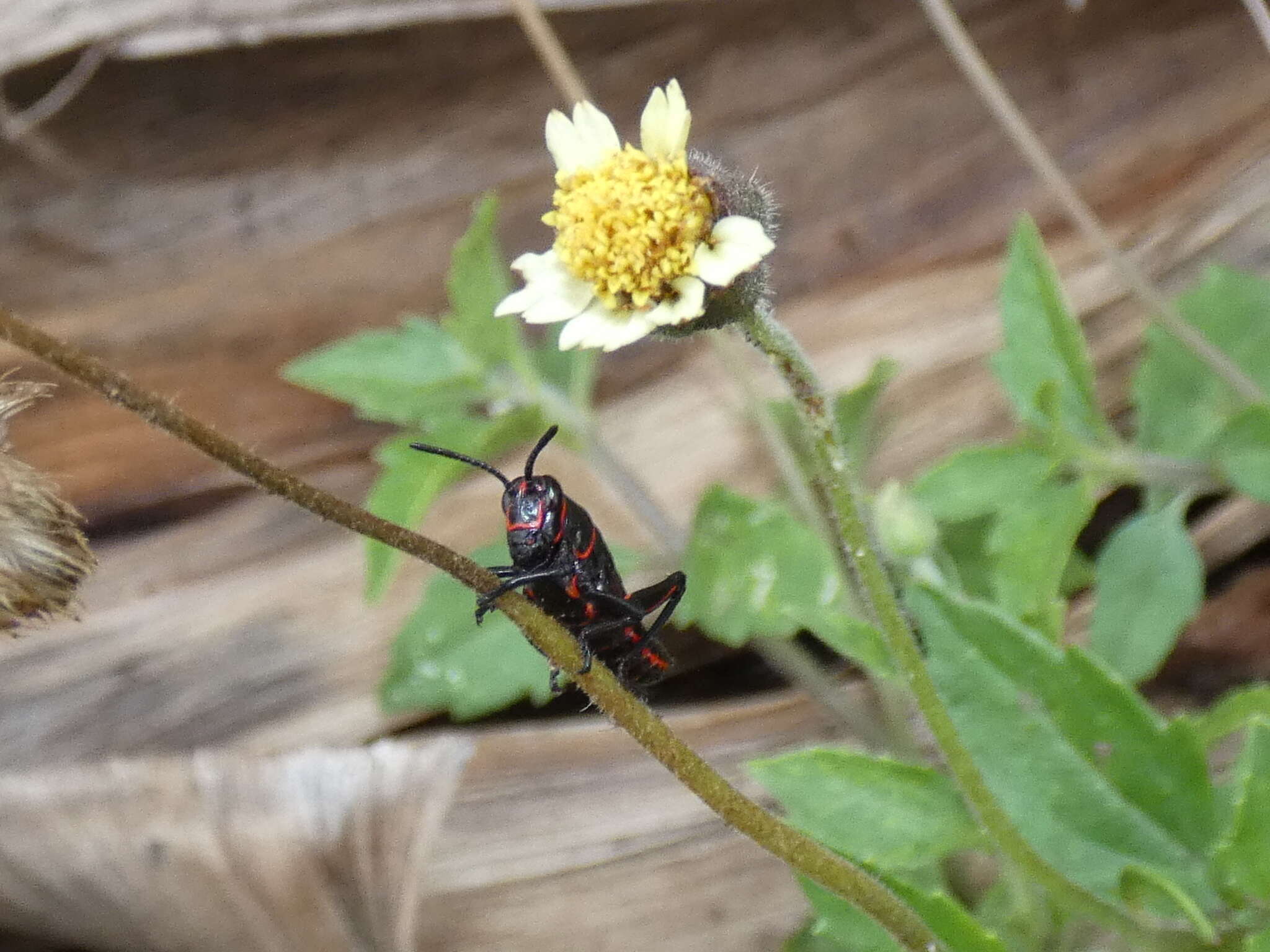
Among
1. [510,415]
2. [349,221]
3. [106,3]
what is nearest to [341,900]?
[510,415]

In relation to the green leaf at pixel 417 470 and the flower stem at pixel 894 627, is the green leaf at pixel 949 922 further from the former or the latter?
the green leaf at pixel 417 470

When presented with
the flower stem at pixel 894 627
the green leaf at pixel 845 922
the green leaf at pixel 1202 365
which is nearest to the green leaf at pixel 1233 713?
the flower stem at pixel 894 627

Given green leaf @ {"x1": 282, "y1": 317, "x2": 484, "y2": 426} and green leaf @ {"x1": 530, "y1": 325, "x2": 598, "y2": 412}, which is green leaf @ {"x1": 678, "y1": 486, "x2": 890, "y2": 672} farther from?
green leaf @ {"x1": 282, "y1": 317, "x2": 484, "y2": 426}

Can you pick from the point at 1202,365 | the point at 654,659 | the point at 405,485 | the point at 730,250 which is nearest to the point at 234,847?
the point at 405,485

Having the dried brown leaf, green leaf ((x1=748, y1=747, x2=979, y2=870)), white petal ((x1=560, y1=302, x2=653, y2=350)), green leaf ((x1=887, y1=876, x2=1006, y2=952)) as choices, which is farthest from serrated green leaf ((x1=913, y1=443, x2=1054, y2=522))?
the dried brown leaf

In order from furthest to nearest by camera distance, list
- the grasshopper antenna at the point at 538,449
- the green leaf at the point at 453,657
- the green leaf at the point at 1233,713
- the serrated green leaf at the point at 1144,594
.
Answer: the green leaf at the point at 453,657
the serrated green leaf at the point at 1144,594
the green leaf at the point at 1233,713
the grasshopper antenna at the point at 538,449

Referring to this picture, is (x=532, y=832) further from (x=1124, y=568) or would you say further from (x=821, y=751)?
(x=1124, y=568)
